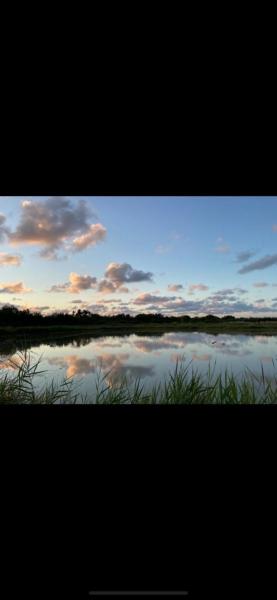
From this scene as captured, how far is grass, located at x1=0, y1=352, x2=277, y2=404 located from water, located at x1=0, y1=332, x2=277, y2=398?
0.10 feet

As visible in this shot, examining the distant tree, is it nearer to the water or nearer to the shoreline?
the shoreline

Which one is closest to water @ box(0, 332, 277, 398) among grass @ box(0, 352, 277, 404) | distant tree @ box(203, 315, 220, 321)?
grass @ box(0, 352, 277, 404)

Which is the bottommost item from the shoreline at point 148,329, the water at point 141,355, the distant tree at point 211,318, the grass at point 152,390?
the grass at point 152,390

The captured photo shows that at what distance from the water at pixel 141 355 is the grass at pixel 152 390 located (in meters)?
0.03

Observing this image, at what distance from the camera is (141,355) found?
8.49 feet

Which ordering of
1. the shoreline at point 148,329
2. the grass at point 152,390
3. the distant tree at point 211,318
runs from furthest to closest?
the distant tree at point 211,318
the shoreline at point 148,329
the grass at point 152,390

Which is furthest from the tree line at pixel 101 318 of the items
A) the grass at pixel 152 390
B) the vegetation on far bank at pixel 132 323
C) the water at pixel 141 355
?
the grass at pixel 152 390

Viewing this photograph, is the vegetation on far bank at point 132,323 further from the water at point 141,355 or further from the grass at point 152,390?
the grass at point 152,390

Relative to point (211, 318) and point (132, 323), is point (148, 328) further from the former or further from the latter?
point (211, 318)

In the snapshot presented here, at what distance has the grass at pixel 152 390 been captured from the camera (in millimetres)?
2338

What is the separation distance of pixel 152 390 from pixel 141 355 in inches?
10.5

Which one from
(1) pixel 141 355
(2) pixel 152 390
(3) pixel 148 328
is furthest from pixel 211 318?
(2) pixel 152 390
